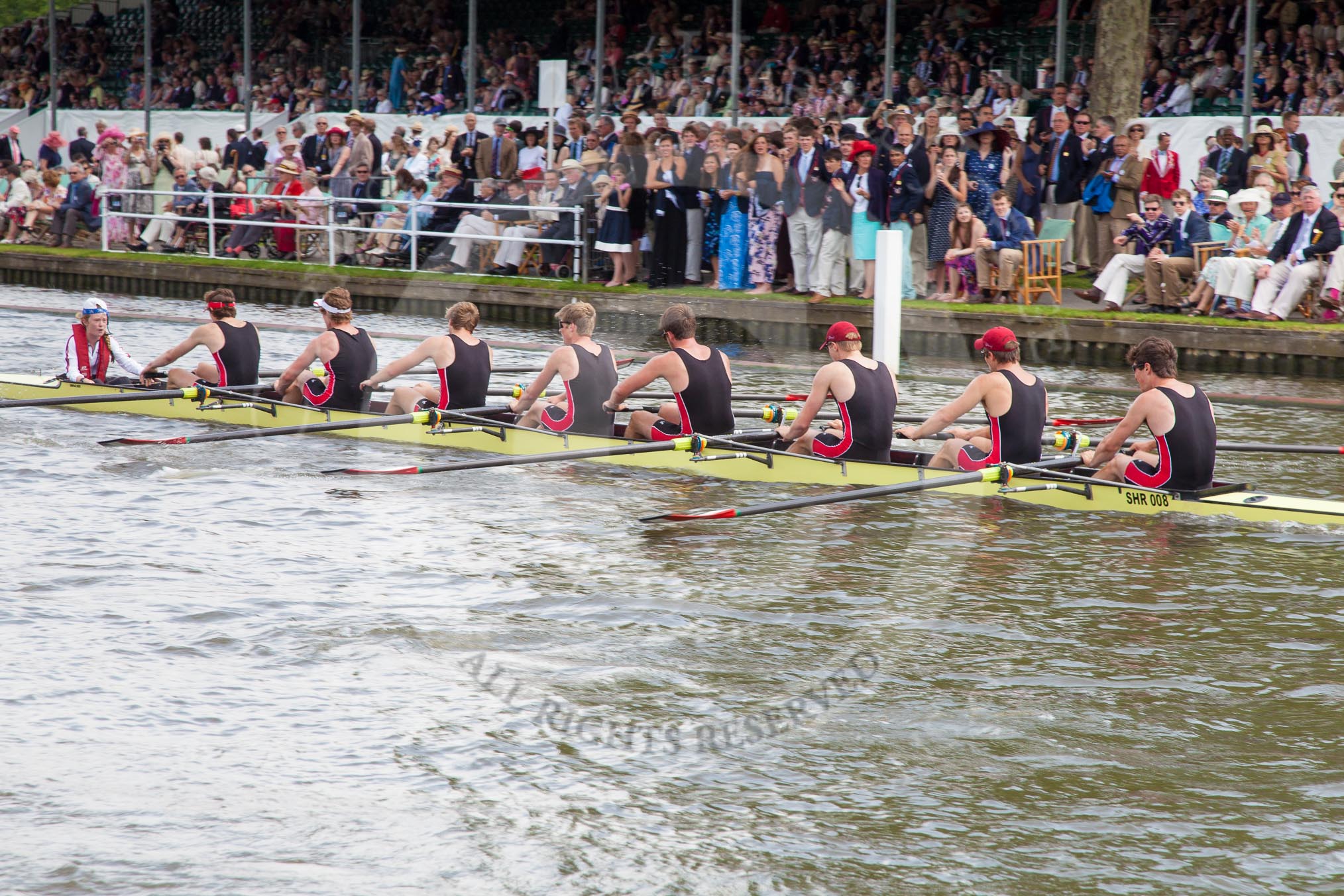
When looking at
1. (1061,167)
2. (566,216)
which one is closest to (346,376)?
(566,216)

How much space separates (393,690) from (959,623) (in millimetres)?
2893

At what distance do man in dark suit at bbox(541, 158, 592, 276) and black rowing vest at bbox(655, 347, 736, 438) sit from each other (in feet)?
30.6

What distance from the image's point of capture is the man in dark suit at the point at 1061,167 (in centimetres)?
1766

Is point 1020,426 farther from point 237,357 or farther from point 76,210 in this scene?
point 76,210

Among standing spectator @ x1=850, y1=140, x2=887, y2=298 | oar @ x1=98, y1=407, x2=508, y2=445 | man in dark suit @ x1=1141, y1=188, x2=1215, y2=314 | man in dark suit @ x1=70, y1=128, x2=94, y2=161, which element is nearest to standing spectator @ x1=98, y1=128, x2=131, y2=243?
man in dark suit @ x1=70, y1=128, x2=94, y2=161

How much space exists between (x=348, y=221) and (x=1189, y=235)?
1216 centimetres

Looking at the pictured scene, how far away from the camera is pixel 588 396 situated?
11.2 m

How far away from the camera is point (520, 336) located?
61.8 feet

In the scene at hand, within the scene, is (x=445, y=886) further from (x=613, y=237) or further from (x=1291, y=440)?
(x=613, y=237)

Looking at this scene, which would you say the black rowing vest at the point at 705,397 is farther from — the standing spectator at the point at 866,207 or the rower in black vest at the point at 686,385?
the standing spectator at the point at 866,207

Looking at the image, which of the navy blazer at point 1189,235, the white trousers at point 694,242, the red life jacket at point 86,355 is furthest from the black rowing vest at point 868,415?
the white trousers at point 694,242

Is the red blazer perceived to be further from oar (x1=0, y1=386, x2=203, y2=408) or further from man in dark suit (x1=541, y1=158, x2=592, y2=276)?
oar (x1=0, y1=386, x2=203, y2=408)

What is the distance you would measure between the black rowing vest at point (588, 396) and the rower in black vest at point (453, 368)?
775 millimetres

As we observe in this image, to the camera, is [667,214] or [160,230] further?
[160,230]
